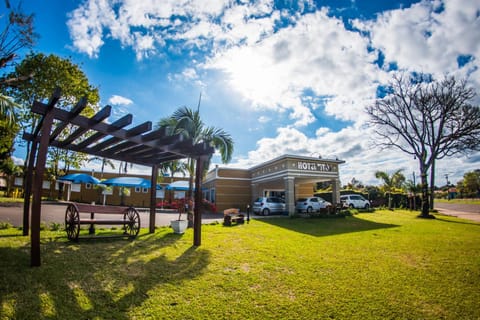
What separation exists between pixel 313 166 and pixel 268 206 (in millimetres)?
4857

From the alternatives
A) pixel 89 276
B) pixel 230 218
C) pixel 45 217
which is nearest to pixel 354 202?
pixel 230 218

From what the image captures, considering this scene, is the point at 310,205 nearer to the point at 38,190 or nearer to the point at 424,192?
the point at 424,192

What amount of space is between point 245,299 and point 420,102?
76.2 ft

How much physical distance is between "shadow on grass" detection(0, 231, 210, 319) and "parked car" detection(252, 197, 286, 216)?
12653 mm

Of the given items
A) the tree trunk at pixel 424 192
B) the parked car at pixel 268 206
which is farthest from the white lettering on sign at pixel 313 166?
the tree trunk at pixel 424 192

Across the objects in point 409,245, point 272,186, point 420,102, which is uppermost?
point 420,102

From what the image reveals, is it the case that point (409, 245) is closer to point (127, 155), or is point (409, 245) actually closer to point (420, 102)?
point (127, 155)

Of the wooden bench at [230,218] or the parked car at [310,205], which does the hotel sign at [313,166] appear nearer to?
the parked car at [310,205]

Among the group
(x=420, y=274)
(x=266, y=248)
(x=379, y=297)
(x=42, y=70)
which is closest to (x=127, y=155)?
(x=266, y=248)

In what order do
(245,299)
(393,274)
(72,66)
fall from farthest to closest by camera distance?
(72,66) < (393,274) < (245,299)

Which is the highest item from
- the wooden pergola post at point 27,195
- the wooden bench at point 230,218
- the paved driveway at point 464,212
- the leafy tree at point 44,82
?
the leafy tree at point 44,82

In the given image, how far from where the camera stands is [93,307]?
2859 millimetres

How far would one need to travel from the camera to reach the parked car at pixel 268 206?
1843 centimetres

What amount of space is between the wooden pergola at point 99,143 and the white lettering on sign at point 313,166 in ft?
40.2
